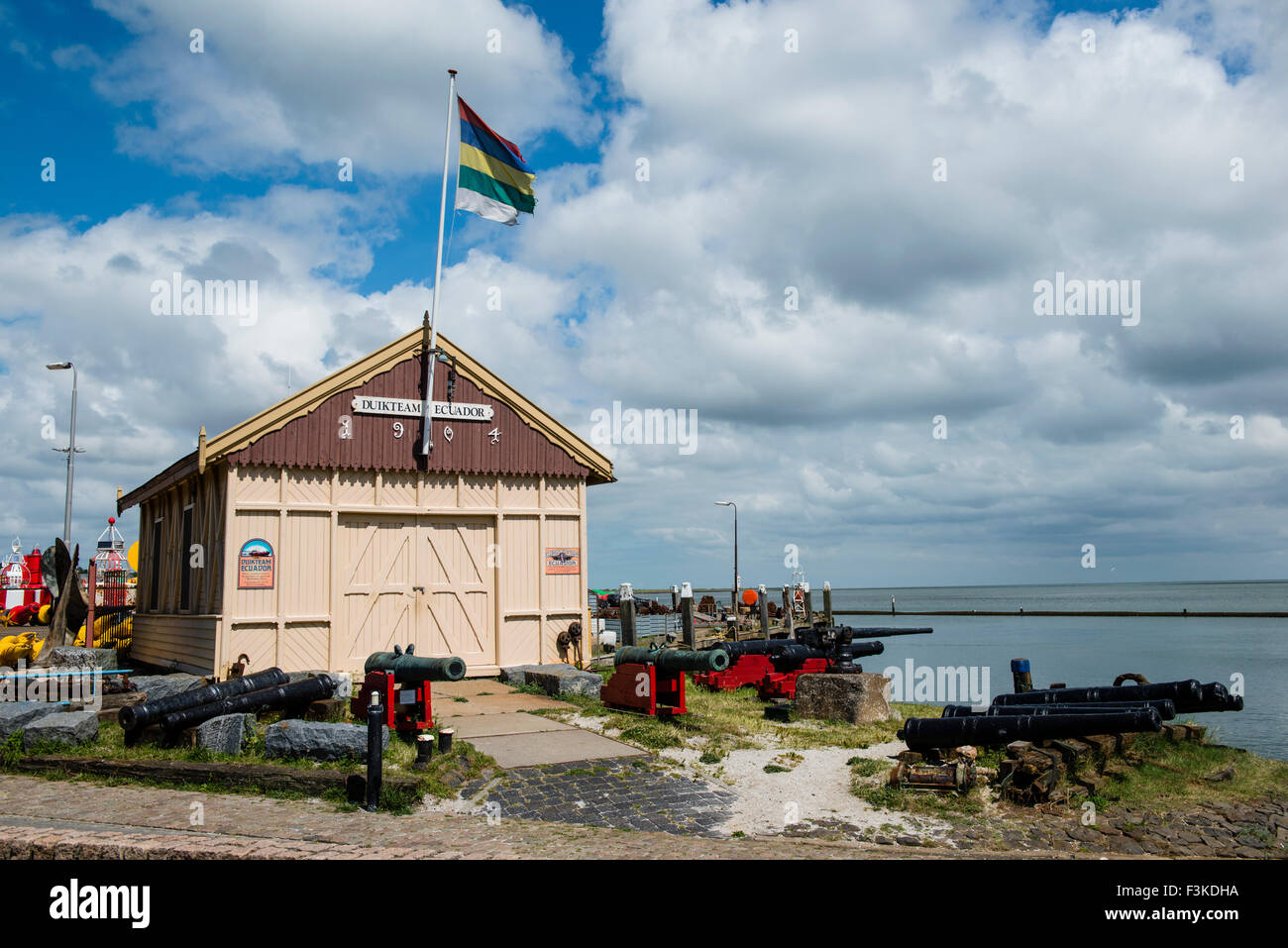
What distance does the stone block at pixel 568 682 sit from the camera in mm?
16234

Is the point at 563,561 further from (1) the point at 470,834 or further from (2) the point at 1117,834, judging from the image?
(2) the point at 1117,834

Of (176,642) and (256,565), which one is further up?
(256,565)

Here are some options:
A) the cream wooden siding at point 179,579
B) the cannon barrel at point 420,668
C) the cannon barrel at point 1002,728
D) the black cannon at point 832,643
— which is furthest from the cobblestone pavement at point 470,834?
the black cannon at point 832,643

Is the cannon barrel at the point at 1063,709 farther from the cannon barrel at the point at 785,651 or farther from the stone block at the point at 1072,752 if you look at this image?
the cannon barrel at the point at 785,651

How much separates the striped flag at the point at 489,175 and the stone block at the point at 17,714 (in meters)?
11.5

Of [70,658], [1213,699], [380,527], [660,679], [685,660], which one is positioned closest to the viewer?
[1213,699]

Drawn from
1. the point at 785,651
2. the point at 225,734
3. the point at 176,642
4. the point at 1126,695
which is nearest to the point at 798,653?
the point at 785,651

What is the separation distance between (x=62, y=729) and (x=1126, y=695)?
45.0ft

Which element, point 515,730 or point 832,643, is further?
point 832,643

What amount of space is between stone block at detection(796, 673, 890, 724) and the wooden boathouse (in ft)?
18.3

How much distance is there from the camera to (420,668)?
11930 millimetres

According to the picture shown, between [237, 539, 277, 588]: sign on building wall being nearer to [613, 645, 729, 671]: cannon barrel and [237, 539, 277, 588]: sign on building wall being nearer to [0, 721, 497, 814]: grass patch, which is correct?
[0, 721, 497, 814]: grass patch
